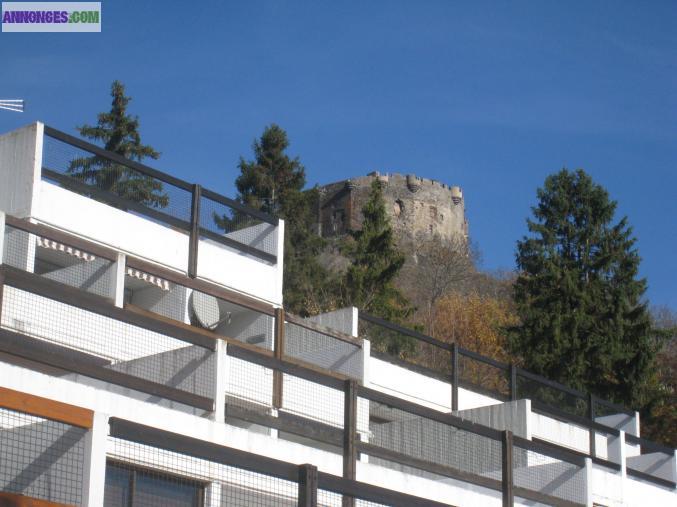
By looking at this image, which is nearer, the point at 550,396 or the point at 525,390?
the point at 550,396

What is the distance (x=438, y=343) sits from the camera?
26.6m

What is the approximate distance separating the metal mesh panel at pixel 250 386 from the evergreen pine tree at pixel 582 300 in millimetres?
26045

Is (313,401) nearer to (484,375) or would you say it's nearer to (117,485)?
(117,485)

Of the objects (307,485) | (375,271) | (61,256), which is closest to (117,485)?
(307,485)

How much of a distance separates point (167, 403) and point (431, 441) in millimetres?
4408

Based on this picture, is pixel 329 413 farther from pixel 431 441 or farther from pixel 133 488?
pixel 133 488

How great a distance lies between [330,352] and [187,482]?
1296cm

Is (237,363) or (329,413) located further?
(237,363)

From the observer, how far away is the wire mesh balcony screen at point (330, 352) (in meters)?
23.2

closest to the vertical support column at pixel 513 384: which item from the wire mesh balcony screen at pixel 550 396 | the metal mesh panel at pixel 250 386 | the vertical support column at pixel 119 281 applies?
the wire mesh balcony screen at pixel 550 396

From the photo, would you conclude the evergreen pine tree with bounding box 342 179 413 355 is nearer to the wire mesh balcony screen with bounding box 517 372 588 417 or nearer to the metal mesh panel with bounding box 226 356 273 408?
the wire mesh balcony screen with bounding box 517 372 588 417

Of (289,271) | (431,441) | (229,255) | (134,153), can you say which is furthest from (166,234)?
(134,153)

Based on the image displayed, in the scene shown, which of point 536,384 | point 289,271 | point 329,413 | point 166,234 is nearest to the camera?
point 329,413

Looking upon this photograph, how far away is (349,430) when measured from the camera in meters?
14.4
